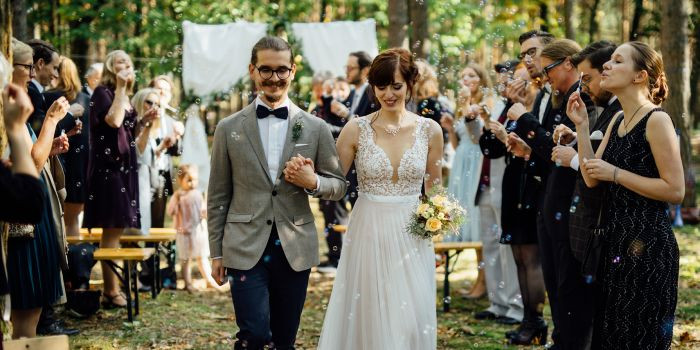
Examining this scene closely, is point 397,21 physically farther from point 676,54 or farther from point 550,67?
point 550,67

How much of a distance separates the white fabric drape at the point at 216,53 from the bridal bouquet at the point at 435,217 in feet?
35.1

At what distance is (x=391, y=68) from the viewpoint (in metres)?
5.29

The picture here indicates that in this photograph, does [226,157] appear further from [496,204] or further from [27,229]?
[496,204]

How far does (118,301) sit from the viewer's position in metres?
8.56

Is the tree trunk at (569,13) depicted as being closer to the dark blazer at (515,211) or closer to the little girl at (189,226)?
the little girl at (189,226)

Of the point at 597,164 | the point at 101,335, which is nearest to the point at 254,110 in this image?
the point at 597,164

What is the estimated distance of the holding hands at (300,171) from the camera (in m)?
4.61

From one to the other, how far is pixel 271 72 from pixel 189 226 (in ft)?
16.7

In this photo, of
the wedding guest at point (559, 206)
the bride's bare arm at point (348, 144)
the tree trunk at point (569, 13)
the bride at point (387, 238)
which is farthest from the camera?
the tree trunk at point (569, 13)

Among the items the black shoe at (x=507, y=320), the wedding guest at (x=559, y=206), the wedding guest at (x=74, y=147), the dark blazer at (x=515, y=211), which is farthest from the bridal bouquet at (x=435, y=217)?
the wedding guest at (x=74, y=147)

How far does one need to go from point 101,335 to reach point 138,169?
2.02 metres

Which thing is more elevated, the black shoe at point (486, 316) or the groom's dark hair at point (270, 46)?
the groom's dark hair at point (270, 46)

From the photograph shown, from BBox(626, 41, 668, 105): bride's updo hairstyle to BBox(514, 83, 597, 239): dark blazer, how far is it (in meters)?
0.88

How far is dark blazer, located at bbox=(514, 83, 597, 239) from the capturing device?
580cm
